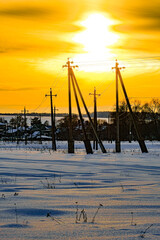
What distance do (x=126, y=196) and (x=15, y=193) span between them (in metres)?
2.25

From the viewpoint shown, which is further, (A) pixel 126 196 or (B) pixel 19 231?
(A) pixel 126 196

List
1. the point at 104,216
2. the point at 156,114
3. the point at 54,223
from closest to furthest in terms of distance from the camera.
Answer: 1. the point at 54,223
2. the point at 104,216
3. the point at 156,114

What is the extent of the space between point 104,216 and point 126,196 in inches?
75.5

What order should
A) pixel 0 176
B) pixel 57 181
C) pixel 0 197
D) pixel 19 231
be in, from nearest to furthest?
pixel 19 231 < pixel 0 197 < pixel 57 181 < pixel 0 176

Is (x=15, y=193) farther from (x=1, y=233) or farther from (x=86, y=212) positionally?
(x=1, y=233)

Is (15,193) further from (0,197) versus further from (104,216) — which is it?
(104,216)

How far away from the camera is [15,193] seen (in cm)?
759

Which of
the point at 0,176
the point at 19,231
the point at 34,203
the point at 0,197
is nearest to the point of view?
the point at 19,231

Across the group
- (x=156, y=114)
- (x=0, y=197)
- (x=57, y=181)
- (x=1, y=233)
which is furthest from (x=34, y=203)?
(x=156, y=114)

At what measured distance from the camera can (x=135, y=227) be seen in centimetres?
504

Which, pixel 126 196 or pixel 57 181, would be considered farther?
pixel 57 181

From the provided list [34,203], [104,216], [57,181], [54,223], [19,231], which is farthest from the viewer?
[57,181]

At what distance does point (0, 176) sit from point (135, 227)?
6.75 metres

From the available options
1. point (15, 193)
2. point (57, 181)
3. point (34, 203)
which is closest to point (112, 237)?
point (34, 203)
